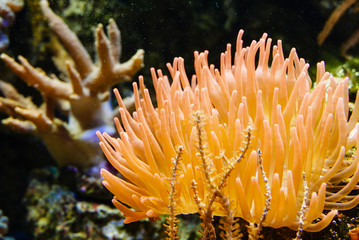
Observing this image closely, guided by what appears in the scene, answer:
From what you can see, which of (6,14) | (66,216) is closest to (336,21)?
(6,14)

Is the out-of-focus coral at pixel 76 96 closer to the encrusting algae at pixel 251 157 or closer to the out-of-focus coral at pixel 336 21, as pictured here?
the encrusting algae at pixel 251 157

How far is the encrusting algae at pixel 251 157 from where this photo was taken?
1.25 meters

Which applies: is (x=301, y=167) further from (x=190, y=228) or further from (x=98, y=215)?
(x=98, y=215)

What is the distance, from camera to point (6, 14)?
2.89 metres

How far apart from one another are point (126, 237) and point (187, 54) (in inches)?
82.5

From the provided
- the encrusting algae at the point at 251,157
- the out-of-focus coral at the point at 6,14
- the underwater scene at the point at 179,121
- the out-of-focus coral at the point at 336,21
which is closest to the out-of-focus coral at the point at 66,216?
the underwater scene at the point at 179,121

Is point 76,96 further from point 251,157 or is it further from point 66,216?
point 251,157

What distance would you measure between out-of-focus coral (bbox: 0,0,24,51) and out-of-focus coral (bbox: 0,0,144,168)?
363 millimetres

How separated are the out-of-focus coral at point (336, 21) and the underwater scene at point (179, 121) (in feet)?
0.07

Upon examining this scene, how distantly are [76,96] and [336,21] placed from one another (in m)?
3.52

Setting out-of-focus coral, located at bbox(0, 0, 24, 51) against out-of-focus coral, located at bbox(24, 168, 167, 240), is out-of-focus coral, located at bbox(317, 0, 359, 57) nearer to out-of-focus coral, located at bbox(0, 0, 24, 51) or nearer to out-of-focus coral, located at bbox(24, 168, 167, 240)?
out-of-focus coral, located at bbox(24, 168, 167, 240)

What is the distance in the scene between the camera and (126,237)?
255cm

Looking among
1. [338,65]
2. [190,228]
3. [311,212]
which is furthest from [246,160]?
[338,65]

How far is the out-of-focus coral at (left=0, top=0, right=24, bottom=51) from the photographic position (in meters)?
2.85
